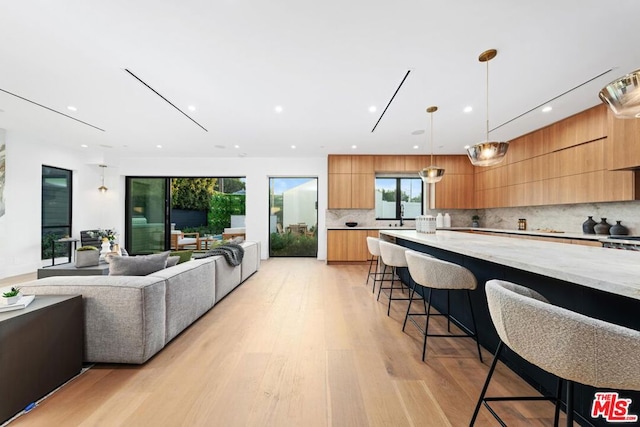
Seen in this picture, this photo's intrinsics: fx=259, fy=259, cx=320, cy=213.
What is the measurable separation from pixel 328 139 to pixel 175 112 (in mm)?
2708

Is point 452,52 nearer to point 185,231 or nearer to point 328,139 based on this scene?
point 328,139

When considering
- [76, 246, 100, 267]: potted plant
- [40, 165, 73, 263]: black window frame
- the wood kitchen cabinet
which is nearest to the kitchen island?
[76, 246, 100, 267]: potted plant

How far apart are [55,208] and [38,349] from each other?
20.0ft

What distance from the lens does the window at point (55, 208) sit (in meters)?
5.51

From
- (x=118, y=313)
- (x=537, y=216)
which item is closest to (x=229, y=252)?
(x=118, y=313)

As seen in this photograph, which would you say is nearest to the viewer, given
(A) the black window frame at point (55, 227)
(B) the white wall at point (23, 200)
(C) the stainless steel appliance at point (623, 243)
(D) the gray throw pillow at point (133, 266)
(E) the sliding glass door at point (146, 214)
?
(D) the gray throw pillow at point (133, 266)

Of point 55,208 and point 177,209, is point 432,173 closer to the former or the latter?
point 177,209

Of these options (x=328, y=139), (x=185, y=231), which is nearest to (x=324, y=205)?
(x=328, y=139)

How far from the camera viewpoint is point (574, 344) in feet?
2.59

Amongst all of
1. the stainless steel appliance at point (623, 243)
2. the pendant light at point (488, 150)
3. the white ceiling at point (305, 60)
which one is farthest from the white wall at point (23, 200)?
the stainless steel appliance at point (623, 243)

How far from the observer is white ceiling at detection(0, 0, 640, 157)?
1.98m

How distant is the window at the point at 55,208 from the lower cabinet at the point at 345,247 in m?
5.84

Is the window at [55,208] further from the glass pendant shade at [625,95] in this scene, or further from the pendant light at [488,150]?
the glass pendant shade at [625,95]

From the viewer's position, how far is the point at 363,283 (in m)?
4.30
